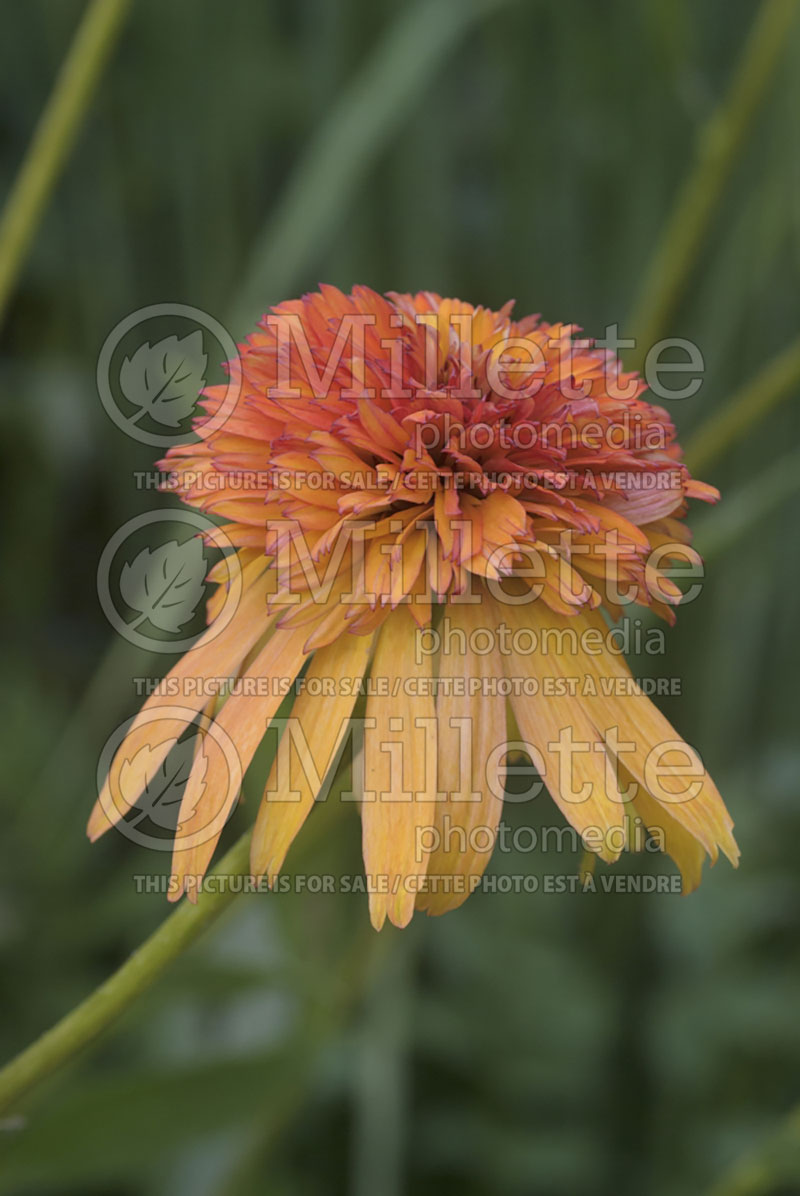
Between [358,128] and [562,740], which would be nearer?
[562,740]

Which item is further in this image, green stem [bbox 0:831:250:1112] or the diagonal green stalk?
the diagonal green stalk

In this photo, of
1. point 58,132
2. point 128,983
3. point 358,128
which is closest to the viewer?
point 128,983

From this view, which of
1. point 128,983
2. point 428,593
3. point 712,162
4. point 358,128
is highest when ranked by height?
point 358,128

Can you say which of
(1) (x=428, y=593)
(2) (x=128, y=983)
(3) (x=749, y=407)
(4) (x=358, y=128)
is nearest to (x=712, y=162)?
(3) (x=749, y=407)

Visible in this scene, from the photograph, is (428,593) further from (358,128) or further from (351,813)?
(358,128)

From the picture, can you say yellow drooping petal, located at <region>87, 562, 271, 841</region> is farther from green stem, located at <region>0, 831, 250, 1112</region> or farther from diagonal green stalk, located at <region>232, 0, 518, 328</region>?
diagonal green stalk, located at <region>232, 0, 518, 328</region>

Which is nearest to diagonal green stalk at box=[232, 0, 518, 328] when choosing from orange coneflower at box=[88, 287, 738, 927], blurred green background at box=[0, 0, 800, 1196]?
blurred green background at box=[0, 0, 800, 1196]

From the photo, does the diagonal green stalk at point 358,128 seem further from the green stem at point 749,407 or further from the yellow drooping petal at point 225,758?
the yellow drooping petal at point 225,758
